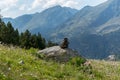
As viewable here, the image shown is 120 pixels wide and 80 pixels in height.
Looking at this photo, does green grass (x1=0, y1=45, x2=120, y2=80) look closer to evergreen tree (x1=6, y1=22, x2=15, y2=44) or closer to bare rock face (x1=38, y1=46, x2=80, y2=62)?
bare rock face (x1=38, y1=46, x2=80, y2=62)

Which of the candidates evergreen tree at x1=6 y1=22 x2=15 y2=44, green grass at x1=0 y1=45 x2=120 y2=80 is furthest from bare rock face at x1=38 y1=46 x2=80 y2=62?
evergreen tree at x1=6 y1=22 x2=15 y2=44

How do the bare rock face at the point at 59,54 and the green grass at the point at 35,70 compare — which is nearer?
the green grass at the point at 35,70

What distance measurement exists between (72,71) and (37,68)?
72.6 inches

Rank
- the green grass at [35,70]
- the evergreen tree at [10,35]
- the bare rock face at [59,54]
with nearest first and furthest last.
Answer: the green grass at [35,70] < the bare rock face at [59,54] < the evergreen tree at [10,35]

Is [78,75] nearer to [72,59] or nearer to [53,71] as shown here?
[53,71]

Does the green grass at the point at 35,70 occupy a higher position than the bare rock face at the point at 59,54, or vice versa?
the bare rock face at the point at 59,54

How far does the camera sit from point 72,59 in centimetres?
1814

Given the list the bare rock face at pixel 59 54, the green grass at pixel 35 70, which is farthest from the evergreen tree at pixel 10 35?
the green grass at pixel 35 70

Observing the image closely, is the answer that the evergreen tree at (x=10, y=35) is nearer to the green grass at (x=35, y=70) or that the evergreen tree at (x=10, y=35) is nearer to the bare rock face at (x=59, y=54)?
the bare rock face at (x=59, y=54)

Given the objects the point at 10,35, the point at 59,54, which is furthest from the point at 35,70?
the point at 10,35

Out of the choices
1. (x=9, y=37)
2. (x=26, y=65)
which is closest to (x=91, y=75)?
(x=26, y=65)

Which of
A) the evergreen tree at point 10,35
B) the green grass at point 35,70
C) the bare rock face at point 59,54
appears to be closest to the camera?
the green grass at point 35,70

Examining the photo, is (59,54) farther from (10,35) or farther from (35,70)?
(10,35)

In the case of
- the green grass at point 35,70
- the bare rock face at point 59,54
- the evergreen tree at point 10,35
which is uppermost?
the evergreen tree at point 10,35
